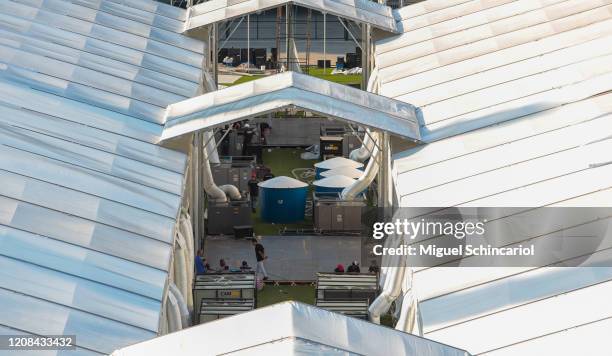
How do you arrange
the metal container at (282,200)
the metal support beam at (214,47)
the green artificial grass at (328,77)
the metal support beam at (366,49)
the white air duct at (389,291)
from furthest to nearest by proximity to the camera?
1. the green artificial grass at (328,77)
2. the metal support beam at (366,49)
3. the metal support beam at (214,47)
4. the metal container at (282,200)
5. the white air duct at (389,291)

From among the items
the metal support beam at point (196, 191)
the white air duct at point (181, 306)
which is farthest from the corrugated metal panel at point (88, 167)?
the metal support beam at point (196, 191)

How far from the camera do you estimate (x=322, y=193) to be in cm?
5116

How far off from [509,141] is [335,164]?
18.8 meters

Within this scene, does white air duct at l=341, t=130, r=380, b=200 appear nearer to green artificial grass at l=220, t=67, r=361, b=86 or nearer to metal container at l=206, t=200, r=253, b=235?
metal container at l=206, t=200, r=253, b=235

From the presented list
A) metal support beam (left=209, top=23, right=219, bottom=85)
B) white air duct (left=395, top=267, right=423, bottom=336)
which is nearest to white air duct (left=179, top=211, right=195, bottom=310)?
white air duct (left=395, top=267, right=423, bottom=336)

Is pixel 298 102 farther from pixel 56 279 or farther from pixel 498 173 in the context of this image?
pixel 56 279

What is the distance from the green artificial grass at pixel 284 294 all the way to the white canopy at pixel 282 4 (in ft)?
38.6

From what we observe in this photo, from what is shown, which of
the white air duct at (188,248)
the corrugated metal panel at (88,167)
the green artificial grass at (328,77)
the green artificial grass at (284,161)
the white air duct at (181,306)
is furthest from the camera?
the green artificial grass at (328,77)

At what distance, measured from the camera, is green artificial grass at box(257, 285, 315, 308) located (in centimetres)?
4181

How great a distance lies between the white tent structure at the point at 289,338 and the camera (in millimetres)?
19891

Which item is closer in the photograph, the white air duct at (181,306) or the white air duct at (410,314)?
the white air duct at (410,314)

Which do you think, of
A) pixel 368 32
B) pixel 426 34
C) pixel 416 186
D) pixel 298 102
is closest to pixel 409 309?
pixel 416 186

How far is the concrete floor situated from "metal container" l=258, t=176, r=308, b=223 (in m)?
1.94

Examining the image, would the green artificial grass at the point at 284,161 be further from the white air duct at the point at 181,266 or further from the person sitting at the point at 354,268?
the white air duct at the point at 181,266
